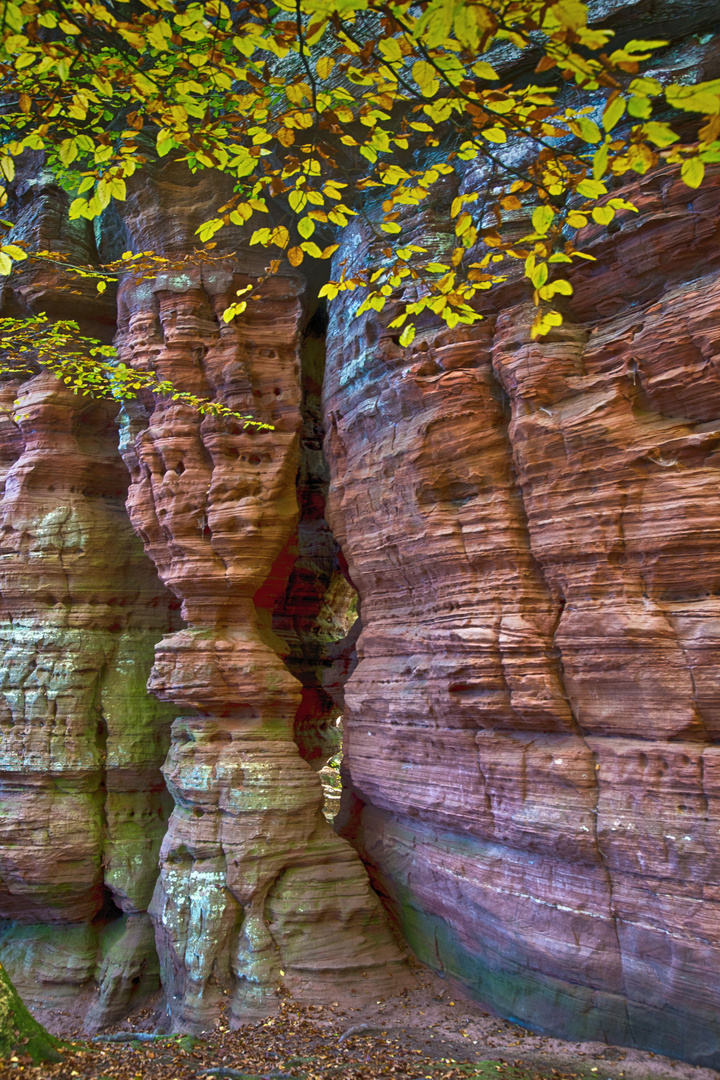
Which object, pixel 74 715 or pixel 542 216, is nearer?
pixel 542 216

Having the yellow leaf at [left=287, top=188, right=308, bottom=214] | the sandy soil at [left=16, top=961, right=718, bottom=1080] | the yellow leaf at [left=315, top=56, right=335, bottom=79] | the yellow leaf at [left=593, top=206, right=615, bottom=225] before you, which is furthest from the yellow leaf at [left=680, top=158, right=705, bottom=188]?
the sandy soil at [left=16, top=961, right=718, bottom=1080]

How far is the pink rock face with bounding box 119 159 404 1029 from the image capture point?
33.4 feet

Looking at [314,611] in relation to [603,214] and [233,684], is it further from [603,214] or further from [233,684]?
[603,214]

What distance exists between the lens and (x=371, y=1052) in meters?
7.92

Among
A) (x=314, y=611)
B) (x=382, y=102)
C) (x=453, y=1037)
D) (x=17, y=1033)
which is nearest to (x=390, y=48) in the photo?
(x=382, y=102)

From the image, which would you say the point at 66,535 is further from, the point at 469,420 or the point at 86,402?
the point at 469,420

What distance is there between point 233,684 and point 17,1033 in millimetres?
5895

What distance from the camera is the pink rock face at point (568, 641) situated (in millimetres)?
7305

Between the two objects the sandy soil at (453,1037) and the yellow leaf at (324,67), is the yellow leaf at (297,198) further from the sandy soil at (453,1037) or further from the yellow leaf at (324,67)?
the sandy soil at (453,1037)

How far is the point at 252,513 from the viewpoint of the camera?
1198cm

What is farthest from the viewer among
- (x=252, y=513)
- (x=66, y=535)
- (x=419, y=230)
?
(x=66, y=535)

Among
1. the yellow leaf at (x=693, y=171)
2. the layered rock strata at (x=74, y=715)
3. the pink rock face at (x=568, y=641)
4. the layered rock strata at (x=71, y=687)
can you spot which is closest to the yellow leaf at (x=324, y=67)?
the yellow leaf at (x=693, y=171)

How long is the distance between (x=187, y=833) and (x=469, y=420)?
7.60m

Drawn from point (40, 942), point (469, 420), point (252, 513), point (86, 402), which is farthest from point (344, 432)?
point (40, 942)
